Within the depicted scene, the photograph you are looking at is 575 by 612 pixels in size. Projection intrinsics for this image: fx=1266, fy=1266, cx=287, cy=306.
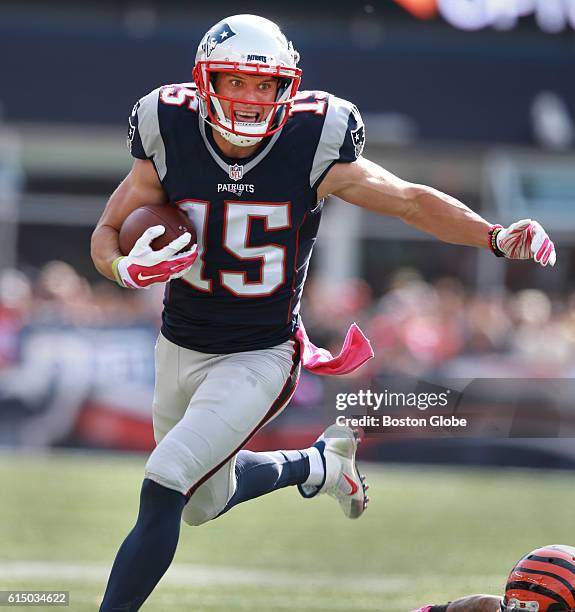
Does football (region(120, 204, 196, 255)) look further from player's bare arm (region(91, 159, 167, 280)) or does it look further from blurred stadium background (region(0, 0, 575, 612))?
blurred stadium background (region(0, 0, 575, 612))

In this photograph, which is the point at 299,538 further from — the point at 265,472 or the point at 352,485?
the point at 265,472

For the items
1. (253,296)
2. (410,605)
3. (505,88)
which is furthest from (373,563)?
(505,88)

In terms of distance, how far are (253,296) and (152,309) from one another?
294 inches

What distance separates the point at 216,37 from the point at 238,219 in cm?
62

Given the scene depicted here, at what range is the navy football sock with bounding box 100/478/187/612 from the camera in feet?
12.7

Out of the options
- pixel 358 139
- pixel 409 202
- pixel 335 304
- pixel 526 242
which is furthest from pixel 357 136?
pixel 335 304

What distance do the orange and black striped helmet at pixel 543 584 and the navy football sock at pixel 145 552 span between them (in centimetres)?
105

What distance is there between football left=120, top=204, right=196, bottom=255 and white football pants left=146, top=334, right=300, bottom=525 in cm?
48

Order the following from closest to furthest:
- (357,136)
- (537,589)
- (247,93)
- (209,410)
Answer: (537,589)
(209,410)
(247,93)
(357,136)

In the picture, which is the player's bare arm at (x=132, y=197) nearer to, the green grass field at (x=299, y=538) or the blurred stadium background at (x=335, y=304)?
the blurred stadium background at (x=335, y=304)

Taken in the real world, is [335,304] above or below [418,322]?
below

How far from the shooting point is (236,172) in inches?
168

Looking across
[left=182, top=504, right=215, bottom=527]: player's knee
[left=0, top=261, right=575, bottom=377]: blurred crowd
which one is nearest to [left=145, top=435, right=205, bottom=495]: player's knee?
[left=182, top=504, right=215, bottom=527]: player's knee

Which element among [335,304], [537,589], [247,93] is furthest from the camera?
[335,304]
